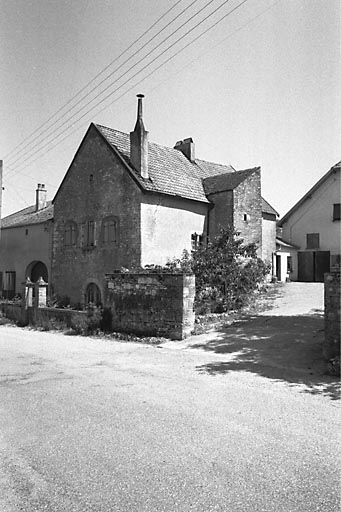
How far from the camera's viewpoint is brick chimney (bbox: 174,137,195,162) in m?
26.1

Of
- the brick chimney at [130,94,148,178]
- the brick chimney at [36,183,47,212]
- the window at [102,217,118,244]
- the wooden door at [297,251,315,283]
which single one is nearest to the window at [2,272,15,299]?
the brick chimney at [36,183,47,212]

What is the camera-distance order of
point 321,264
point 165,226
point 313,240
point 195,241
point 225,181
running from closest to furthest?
point 165,226
point 195,241
point 225,181
point 321,264
point 313,240

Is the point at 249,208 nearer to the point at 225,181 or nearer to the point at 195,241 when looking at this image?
the point at 225,181

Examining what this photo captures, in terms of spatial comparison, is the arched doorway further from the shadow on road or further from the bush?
the shadow on road

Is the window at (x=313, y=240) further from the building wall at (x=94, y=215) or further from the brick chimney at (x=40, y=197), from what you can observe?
the brick chimney at (x=40, y=197)

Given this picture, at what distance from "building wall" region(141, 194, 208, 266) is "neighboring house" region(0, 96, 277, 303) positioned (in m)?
0.05

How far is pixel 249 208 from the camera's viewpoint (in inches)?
888

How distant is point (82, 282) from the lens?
22031 mm

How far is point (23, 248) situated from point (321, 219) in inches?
843

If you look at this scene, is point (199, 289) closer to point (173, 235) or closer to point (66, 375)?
point (173, 235)

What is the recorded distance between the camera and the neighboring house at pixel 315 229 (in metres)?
27.0

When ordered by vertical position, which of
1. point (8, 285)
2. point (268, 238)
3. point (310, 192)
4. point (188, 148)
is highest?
point (188, 148)

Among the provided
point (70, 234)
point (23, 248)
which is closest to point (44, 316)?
point (70, 234)

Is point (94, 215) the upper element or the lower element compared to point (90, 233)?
upper
